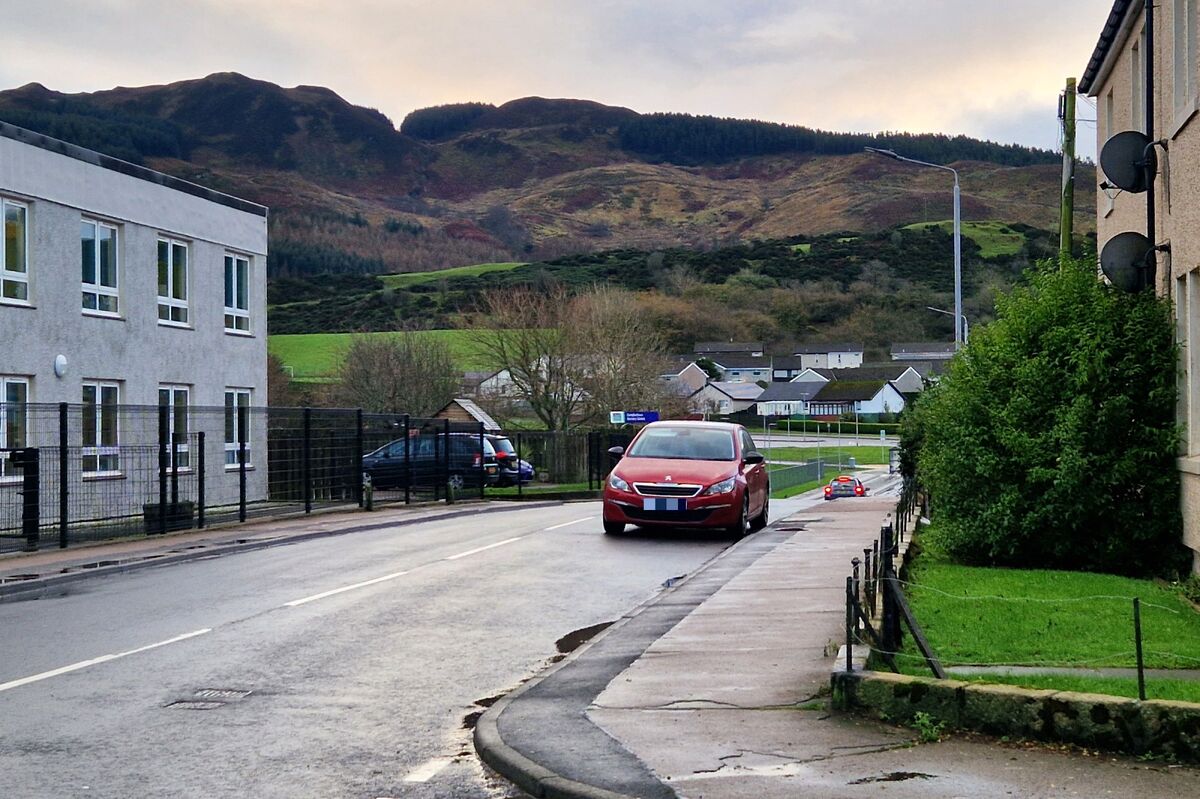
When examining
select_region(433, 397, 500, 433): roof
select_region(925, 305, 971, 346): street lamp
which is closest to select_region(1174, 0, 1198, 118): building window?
select_region(925, 305, 971, 346): street lamp

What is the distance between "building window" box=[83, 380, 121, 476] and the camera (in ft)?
65.5

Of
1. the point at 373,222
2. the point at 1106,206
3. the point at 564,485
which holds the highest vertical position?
the point at 373,222

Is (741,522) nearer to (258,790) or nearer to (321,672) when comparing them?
(321,672)

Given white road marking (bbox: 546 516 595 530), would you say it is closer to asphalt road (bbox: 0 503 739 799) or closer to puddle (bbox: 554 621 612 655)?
asphalt road (bbox: 0 503 739 799)

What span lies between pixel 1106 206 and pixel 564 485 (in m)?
29.0

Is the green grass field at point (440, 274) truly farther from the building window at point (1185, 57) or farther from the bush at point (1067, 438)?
the building window at point (1185, 57)

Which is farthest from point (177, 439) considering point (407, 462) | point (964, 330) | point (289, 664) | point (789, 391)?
point (789, 391)

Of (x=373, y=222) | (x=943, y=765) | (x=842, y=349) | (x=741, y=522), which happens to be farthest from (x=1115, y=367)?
(x=373, y=222)

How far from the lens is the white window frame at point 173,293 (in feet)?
96.2

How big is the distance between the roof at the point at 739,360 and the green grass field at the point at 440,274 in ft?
83.0

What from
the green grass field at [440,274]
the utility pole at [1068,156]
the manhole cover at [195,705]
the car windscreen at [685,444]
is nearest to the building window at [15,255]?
the car windscreen at [685,444]

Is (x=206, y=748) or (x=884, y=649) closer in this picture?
(x=206, y=748)

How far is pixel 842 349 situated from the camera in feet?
486

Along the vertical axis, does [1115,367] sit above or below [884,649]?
above
